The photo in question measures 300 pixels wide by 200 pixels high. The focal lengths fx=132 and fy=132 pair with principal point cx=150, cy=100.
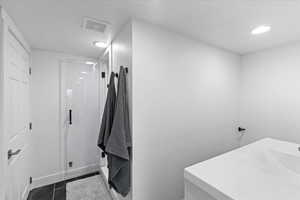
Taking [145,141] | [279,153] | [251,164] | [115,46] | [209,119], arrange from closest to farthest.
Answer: [251,164]
[279,153]
[145,141]
[115,46]
[209,119]

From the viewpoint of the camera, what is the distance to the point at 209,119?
186cm

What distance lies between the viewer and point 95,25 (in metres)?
1.43

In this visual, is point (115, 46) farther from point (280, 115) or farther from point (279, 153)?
point (280, 115)

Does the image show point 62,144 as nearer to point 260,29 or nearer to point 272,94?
point 260,29

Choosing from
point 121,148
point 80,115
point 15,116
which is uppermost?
point 15,116

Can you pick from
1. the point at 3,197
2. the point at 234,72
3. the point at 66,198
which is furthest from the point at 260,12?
the point at 66,198

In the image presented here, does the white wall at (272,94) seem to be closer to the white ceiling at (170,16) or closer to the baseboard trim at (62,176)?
the white ceiling at (170,16)

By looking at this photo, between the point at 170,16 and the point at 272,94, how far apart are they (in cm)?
200

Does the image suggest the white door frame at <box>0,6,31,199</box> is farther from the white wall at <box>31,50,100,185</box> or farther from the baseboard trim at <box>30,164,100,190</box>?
the baseboard trim at <box>30,164,100,190</box>

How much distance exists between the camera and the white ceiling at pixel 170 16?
1.10m

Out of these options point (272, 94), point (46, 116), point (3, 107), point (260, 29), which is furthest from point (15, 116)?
point (272, 94)

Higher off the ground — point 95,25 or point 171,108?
point 95,25

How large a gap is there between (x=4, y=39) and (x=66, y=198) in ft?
6.47

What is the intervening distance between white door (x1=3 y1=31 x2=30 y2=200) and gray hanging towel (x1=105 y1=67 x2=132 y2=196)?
0.90m
